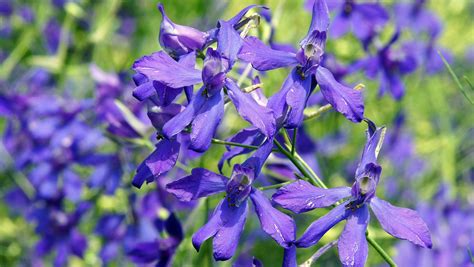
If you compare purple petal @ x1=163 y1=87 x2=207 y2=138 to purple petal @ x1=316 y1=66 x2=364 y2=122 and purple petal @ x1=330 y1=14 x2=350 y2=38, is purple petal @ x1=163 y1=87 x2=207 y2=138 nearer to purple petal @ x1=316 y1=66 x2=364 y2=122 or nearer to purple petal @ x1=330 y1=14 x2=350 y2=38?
purple petal @ x1=316 y1=66 x2=364 y2=122

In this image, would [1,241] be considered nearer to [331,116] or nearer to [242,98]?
[331,116]

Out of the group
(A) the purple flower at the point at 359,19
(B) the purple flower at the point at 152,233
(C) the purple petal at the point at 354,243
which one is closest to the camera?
(C) the purple petal at the point at 354,243

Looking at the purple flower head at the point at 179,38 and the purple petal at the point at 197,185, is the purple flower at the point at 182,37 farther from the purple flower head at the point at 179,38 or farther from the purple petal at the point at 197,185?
the purple petal at the point at 197,185

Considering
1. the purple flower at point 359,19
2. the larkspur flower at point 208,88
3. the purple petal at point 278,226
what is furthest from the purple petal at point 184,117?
the purple flower at point 359,19

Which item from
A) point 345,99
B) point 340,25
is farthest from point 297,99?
point 340,25

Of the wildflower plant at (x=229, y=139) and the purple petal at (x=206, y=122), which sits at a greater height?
the purple petal at (x=206, y=122)

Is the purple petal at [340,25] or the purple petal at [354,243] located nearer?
the purple petal at [354,243]
